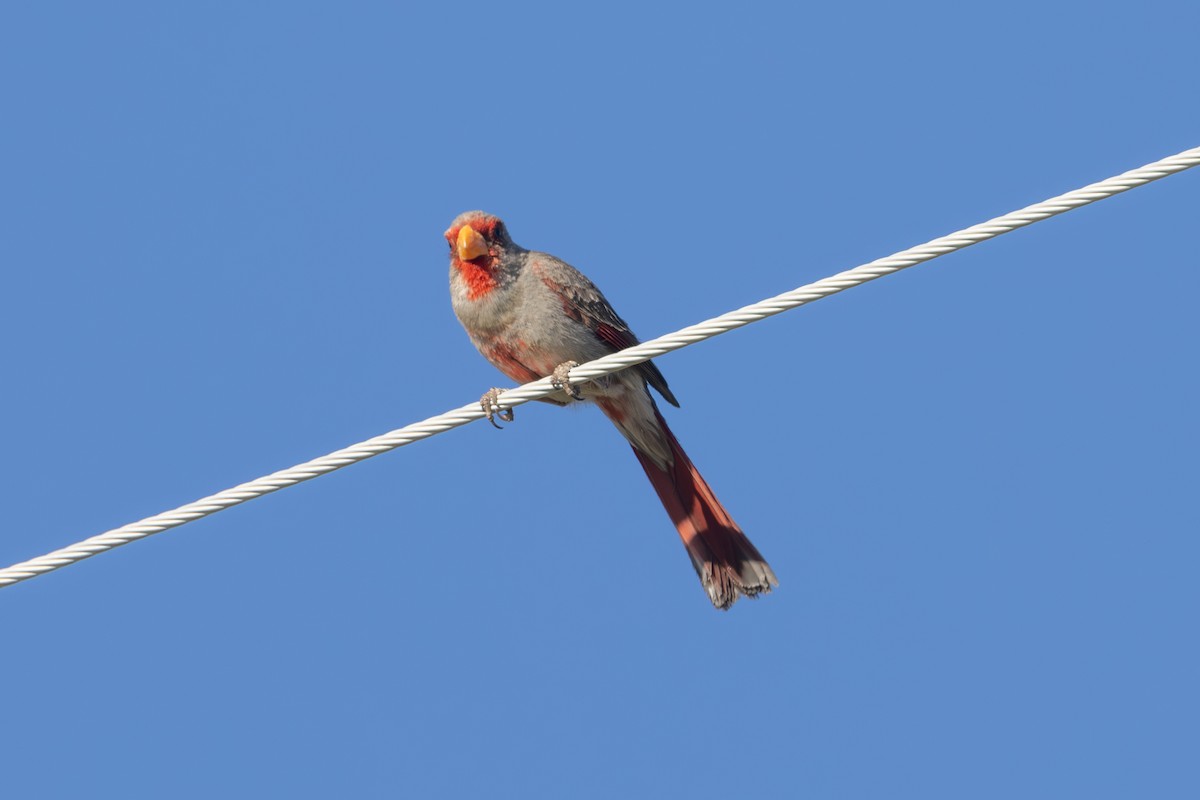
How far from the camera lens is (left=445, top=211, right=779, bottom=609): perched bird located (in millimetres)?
8586

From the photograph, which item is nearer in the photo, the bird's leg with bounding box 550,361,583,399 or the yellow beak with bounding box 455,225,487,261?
the bird's leg with bounding box 550,361,583,399

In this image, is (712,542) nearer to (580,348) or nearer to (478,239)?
(580,348)

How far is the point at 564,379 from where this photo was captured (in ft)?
25.5

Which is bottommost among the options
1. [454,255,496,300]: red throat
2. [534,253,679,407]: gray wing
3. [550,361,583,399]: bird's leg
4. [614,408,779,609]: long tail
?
[614,408,779,609]: long tail

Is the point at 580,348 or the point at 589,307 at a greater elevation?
the point at 589,307

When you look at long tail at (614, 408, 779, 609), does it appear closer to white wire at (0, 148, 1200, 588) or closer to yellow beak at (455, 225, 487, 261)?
yellow beak at (455, 225, 487, 261)

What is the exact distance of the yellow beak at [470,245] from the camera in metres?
8.64

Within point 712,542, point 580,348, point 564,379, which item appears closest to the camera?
point 564,379

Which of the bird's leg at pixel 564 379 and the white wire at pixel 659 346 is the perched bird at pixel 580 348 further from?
the white wire at pixel 659 346

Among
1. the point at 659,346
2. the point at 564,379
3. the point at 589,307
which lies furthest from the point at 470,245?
the point at 659,346

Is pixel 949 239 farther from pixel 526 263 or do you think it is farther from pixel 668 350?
pixel 526 263

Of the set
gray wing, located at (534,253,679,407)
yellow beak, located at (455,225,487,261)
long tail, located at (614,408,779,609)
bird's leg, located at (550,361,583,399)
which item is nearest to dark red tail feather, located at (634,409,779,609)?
long tail, located at (614,408,779,609)

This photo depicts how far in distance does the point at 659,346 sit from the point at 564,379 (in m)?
1.37

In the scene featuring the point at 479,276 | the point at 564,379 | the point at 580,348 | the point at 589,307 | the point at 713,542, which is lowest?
the point at 713,542
